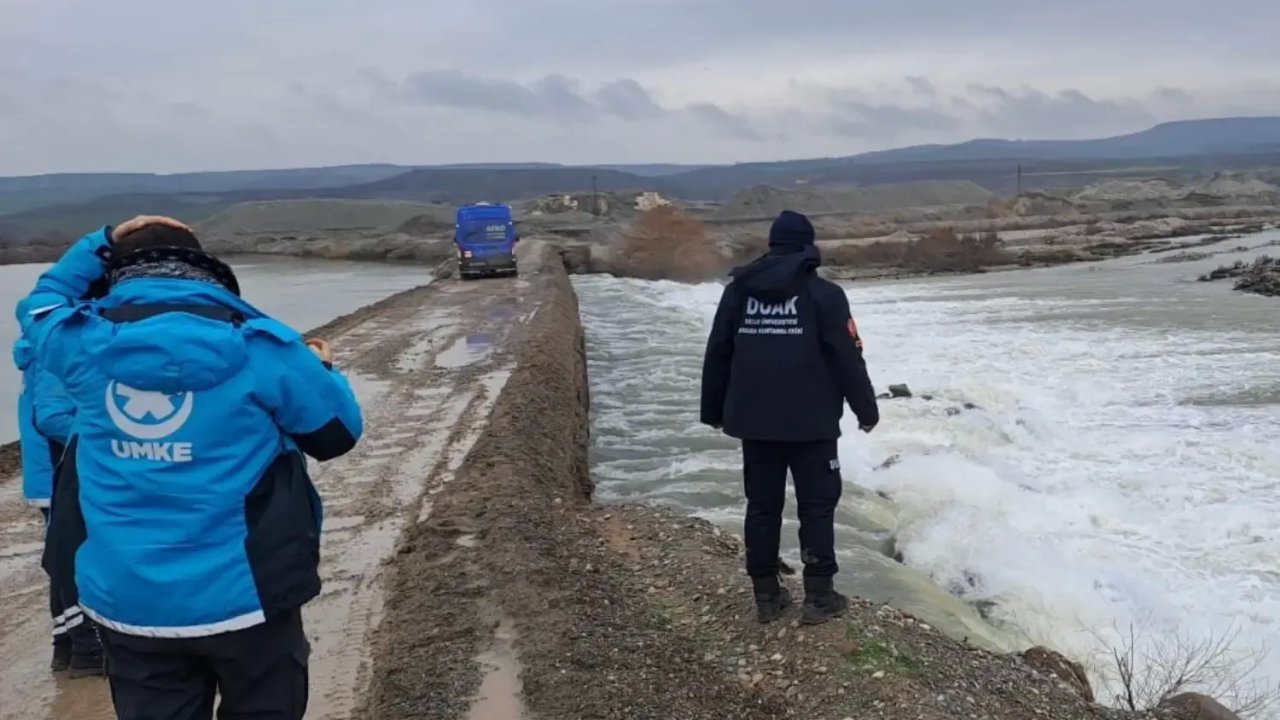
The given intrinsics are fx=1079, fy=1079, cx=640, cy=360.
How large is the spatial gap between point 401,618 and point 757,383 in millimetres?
2679

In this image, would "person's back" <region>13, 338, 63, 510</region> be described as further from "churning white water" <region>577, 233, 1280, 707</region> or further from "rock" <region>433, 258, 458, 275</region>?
"rock" <region>433, 258, 458, 275</region>

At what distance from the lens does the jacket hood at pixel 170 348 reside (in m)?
2.66

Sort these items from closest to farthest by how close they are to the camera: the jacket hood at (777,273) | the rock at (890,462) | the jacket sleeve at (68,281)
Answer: the jacket sleeve at (68,281), the jacket hood at (777,273), the rock at (890,462)

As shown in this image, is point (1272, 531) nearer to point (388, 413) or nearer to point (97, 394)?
point (388, 413)

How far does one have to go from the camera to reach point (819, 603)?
550 centimetres

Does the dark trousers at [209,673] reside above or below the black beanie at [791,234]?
below

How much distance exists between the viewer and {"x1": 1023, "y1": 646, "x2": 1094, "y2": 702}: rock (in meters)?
5.98

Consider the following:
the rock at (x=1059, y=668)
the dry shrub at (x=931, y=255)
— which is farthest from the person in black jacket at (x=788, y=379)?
the dry shrub at (x=931, y=255)

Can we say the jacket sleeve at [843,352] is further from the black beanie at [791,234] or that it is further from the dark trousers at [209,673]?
the dark trousers at [209,673]

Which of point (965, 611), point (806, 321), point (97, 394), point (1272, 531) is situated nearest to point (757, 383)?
point (806, 321)

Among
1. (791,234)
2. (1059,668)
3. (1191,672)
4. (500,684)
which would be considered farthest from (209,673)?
(1191,672)

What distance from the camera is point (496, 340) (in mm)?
20078

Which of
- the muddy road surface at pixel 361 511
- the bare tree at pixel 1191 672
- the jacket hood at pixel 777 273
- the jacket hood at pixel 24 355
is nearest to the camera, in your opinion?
the jacket hood at pixel 24 355

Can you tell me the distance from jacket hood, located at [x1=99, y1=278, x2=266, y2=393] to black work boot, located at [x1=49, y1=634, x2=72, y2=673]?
146 inches
